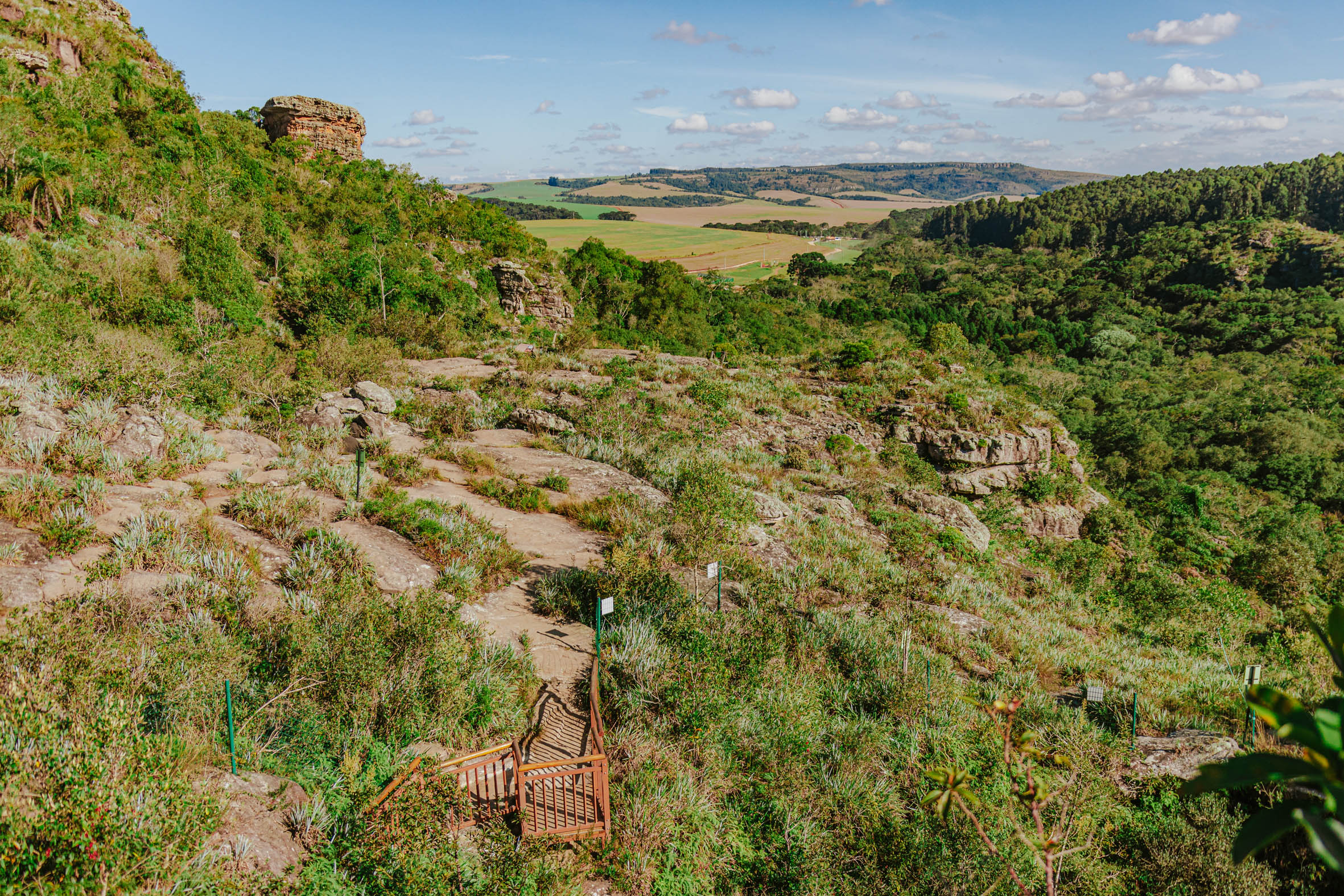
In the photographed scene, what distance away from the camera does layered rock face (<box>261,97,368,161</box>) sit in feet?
124

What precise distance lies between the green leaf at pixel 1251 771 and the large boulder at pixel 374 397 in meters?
19.3

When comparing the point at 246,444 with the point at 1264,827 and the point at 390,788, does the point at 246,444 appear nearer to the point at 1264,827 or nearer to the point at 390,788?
the point at 390,788

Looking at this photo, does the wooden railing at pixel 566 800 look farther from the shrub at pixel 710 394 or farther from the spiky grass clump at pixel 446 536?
the shrub at pixel 710 394

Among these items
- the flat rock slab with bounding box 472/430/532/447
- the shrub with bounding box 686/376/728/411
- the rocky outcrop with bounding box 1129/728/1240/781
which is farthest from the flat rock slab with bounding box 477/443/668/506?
the rocky outcrop with bounding box 1129/728/1240/781

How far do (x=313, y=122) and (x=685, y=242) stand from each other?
271 ft

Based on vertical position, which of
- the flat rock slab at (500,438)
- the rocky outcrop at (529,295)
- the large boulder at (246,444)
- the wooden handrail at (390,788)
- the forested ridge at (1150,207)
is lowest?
the wooden handrail at (390,788)

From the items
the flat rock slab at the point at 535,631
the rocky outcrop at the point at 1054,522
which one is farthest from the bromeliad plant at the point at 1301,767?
the rocky outcrop at the point at 1054,522

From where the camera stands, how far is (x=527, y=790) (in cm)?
637

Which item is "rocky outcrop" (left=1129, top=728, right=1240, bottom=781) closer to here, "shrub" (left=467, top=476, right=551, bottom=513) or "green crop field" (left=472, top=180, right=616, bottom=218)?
"shrub" (left=467, top=476, right=551, bottom=513)

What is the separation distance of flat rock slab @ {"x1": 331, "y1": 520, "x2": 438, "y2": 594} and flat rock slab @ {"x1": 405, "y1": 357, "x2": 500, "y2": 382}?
502 inches

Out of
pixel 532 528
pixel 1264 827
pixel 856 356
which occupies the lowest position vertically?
pixel 532 528

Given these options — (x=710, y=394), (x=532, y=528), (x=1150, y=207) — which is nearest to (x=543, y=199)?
(x=1150, y=207)

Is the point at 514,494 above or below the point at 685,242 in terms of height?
below

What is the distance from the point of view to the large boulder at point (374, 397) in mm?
18328
